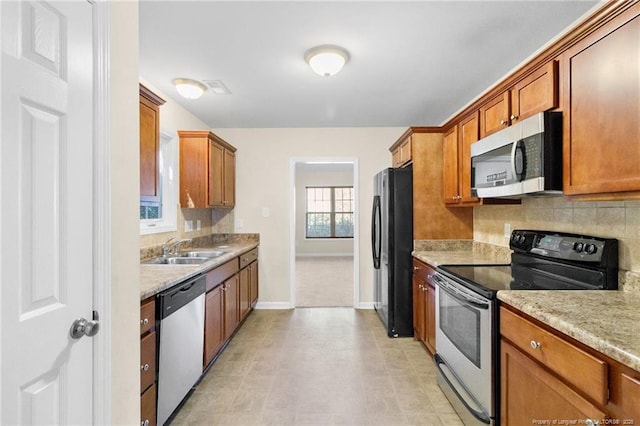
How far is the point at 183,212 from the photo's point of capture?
3537 mm

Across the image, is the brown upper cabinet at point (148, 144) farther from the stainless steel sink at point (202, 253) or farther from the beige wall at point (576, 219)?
the beige wall at point (576, 219)

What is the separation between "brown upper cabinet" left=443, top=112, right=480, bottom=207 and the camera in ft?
8.84

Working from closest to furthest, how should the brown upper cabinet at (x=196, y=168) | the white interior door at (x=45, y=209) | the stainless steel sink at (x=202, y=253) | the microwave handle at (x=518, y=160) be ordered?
1. the white interior door at (x=45, y=209)
2. the microwave handle at (x=518, y=160)
3. the stainless steel sink at (x=202, y=253)
4. the brown upper cabinet at (x=196, y=168)

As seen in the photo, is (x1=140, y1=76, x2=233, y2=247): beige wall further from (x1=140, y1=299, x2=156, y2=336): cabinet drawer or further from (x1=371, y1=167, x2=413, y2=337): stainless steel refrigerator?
(x1=371, y1=167, x2=413, y2=337): stainless steel refrigerator

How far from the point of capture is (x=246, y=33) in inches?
81.5

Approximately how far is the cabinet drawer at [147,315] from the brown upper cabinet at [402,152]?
263 centimetres

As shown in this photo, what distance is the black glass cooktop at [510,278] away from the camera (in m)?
1.71

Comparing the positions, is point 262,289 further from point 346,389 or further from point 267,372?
point 346,389

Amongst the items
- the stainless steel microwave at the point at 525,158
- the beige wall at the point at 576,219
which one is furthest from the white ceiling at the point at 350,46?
the beige wall at the point at 576,219

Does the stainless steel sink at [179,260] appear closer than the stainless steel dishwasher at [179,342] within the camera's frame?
No

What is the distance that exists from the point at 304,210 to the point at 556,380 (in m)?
8.35

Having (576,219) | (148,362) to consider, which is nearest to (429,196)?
(576,219)

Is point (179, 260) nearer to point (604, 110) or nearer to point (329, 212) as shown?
point (604, 110)

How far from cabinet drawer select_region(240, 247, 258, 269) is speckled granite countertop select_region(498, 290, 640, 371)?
8.62ft
